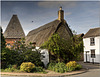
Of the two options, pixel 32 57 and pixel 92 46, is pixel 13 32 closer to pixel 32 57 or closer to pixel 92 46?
pixel 32 57

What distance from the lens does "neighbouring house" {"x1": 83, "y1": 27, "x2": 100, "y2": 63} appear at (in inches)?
938

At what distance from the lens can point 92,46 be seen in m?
24.9

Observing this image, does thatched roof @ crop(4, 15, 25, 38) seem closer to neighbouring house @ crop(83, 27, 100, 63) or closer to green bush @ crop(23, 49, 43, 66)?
neighbouring house @ crop(83, 27, 100, 63)

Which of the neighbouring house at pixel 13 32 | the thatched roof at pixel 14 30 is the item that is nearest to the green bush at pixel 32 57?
the neighbouring house at pixel 13 32

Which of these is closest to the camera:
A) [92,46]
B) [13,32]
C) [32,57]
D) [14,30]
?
[32,57]

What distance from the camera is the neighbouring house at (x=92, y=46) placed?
2383 centimetres

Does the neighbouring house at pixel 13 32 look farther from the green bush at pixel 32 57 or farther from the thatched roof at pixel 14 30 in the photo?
the green bush at pixel 32 57

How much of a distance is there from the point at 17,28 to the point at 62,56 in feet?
69.0

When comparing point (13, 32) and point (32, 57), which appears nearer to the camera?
point (32, 57)

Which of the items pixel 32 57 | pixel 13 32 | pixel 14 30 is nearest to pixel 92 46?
pixel 32 57

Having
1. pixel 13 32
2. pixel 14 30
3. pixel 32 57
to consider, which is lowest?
pixel 32 57

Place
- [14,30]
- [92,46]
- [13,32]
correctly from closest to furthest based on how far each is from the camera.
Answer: [92,46] → [13,32] → [14,30]

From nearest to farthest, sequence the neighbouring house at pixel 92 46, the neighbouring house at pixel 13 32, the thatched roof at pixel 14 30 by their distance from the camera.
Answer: the neighbouring house at pixel 92 46 → the neighbouring house at pixel 13 32 → the thatched roof at pixel 14 30

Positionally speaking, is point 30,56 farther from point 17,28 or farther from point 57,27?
point 17,28
